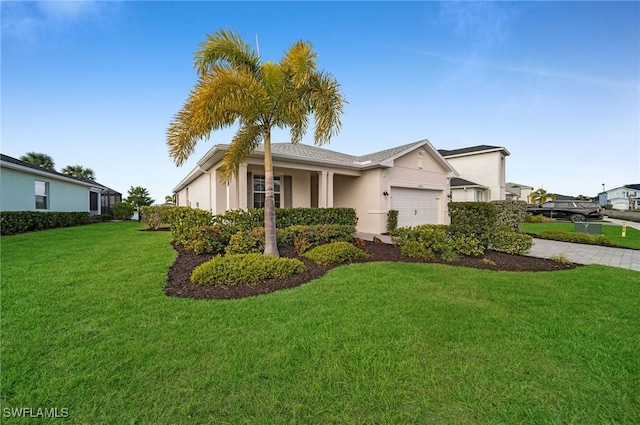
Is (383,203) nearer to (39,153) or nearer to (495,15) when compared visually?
(495,15)

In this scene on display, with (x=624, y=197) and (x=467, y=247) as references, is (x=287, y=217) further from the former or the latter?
(x=624, y=197)

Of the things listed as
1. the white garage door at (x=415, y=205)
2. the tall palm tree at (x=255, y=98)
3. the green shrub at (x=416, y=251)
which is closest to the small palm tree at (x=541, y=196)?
the white garage door at (x=415, y=205)

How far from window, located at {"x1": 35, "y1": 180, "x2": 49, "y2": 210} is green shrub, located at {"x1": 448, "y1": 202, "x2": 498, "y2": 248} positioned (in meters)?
20.3

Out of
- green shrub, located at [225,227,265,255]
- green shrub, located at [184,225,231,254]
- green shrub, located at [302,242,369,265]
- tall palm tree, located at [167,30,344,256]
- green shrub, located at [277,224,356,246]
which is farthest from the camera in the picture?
green shrub, located at [277,224,356,246]

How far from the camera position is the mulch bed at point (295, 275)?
451 cm

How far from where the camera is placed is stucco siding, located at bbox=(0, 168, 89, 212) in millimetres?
11859

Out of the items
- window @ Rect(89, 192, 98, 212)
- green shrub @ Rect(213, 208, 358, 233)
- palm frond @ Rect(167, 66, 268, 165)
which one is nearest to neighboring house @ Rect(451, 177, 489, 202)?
green shrub @ Rect(213, 208, 358, 233)

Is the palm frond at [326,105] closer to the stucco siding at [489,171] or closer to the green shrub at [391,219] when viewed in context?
the green shrub at [391,219]

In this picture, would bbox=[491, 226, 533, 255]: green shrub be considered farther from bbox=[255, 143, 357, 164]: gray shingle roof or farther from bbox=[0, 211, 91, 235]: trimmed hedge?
bbox=[0, 211, 91, 235]: trimmed hedge

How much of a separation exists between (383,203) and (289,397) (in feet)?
37.5

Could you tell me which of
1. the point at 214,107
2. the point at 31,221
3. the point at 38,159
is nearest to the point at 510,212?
the point at 214,107

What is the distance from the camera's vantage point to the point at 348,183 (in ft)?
47.1

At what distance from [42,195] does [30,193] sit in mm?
1109

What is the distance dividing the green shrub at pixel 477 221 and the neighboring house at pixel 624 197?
62.1 metres
